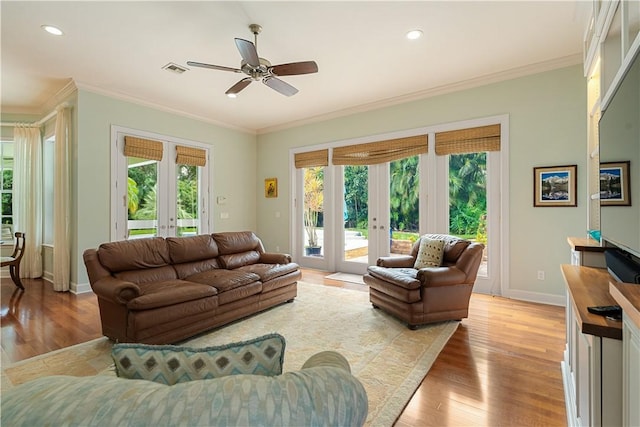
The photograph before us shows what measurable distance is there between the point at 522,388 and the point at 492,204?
271 cm

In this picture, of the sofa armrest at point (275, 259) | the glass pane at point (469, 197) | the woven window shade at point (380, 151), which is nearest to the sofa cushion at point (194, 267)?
the sofa armrest at point (275, 259)

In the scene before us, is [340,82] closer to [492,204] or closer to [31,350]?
[492,204]

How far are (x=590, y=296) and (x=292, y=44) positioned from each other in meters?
3.31

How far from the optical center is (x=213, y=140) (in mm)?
6117

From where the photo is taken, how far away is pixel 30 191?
17.0 ft

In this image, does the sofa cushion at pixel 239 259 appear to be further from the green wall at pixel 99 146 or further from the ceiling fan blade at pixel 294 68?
the ceiling fan blade at pixel 294 68

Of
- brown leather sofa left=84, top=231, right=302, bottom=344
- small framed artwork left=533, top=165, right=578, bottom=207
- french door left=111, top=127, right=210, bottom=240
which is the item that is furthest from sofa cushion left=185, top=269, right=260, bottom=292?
small framed artwork left=533, top=165, right=578, bottom=207

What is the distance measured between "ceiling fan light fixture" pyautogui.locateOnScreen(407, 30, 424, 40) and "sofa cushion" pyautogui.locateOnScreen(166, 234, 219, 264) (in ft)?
10.9

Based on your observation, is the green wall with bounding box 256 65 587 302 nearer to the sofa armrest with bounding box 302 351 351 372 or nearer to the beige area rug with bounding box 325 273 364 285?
the beige area rug with bounding box 325 273 364 285

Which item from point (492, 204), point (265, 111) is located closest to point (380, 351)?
point (492, 204)

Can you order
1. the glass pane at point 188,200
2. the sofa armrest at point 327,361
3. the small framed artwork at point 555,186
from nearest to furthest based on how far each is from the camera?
the sofa armrest at point 327,361 → the small framed artwork at point 555,186 → the glass pane at point 188,200

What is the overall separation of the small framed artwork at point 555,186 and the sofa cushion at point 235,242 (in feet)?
12.4

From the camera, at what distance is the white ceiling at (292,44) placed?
2.73m

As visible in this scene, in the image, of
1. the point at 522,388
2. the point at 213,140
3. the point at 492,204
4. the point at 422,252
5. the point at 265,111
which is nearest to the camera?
the point at 522,388
